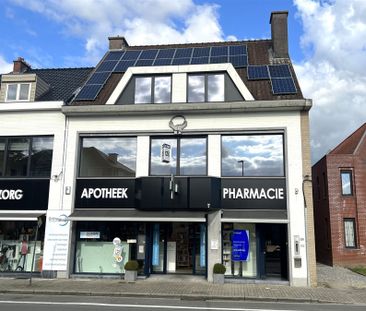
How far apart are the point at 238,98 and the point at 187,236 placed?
6115mm

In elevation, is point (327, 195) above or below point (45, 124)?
below

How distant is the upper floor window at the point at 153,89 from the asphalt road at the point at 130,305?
27.4ft

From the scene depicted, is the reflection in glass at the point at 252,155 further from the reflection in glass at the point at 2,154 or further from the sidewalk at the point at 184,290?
the reflection in glass at the point at 2,154

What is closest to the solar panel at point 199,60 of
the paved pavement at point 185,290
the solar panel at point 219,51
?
the solar panel at point 219,51

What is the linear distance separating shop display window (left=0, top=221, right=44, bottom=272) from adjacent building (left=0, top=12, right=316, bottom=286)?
69cm

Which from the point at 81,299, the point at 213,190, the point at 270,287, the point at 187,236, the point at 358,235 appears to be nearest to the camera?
the point at 81,299

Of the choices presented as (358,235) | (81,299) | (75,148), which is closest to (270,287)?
(81,299)

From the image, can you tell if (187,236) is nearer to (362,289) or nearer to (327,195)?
(362,289)

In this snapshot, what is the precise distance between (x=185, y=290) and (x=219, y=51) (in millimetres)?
12116

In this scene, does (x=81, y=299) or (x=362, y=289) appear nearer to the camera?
(x=81, y=299)

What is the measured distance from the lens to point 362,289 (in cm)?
1462

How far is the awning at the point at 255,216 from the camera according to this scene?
1531cm

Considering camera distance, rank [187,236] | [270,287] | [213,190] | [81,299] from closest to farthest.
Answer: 1. [81,299]
2. [270,287]
3. [213,190]
4. [187,236]

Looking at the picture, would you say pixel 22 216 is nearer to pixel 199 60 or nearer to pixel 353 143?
pixel 199 60
